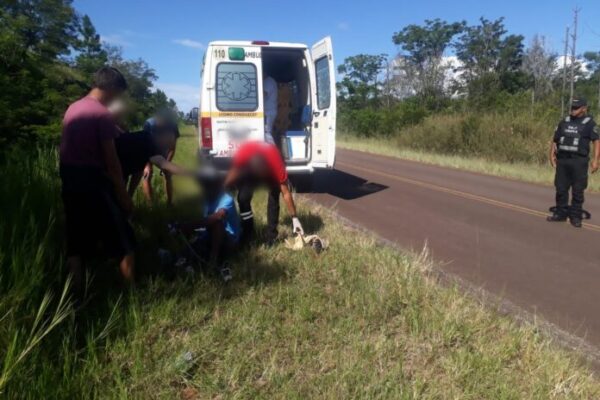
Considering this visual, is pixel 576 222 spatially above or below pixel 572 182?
below

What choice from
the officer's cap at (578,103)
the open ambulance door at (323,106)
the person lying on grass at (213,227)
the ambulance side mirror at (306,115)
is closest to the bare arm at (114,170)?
the person lying on grass at (213,227)

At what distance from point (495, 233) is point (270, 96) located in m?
4.45

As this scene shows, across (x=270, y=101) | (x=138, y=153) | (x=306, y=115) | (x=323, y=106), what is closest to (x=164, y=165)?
(x=138, y=153)

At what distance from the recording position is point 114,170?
3727mm

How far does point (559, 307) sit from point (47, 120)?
27.5ft

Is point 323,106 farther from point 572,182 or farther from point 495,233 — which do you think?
point 572,182

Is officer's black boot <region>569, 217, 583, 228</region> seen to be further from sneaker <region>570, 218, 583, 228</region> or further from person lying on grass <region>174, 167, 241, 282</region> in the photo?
person lying on grass <region>174, 167, 241, 282</region>

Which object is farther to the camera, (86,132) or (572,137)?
(572,137)

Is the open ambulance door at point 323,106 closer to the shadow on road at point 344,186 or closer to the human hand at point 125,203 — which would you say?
the shadow on road at point 344,186

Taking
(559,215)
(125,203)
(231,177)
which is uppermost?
(231,177)

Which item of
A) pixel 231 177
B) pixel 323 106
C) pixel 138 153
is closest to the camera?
pixel 138 153

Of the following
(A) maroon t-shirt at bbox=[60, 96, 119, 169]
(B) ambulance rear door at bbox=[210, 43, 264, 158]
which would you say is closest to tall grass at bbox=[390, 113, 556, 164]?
(B) ambulance rear door at bbox=[210, 43, 264, 158]

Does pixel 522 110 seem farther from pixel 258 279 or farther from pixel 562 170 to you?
pixel 258 279

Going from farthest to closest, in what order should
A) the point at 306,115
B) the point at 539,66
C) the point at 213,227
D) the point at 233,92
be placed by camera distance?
the point at 539,66 < the point at 306,115 < the point at 233,92 < the point at 213,227
